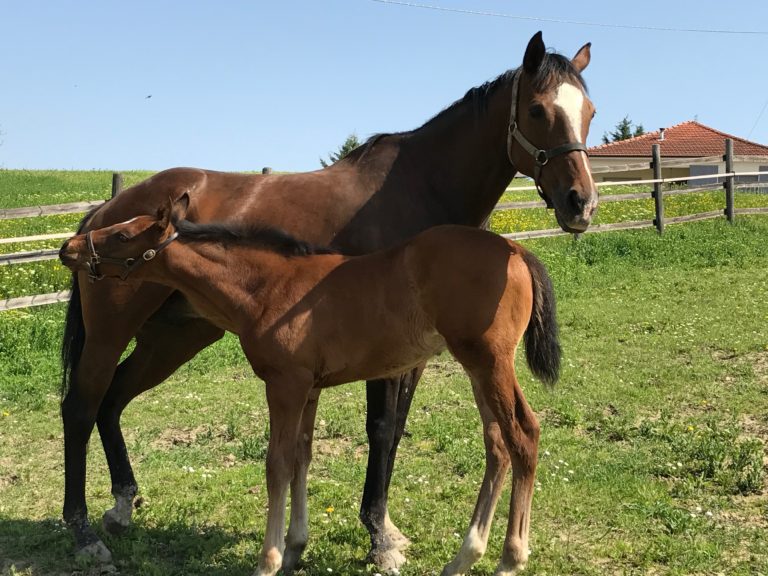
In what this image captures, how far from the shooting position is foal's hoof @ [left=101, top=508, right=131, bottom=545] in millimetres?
4230

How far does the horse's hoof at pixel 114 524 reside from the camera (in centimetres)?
423

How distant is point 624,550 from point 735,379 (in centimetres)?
342

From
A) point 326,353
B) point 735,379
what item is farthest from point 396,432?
point 735,379

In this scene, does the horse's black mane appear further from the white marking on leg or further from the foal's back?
the white marking on leg

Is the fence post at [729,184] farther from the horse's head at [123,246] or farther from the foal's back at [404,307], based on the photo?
the horse's head at [123,246]

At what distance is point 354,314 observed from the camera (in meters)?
3.47

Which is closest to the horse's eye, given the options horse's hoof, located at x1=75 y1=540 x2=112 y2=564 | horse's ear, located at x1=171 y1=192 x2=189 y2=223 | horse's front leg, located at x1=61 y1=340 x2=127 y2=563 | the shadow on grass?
horse's ear, located at x1=171 y1=192 x2=189 y2=223

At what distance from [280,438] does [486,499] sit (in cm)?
99

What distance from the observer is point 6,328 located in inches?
316

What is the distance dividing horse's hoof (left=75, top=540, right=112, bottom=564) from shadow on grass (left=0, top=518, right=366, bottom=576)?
Answer: 0.12 ft

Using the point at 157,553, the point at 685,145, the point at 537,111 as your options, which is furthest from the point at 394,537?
the point at 685,145

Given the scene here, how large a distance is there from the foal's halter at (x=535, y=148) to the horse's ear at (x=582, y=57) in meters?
0.55

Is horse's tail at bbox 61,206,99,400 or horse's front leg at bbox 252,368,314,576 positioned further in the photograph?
horse's tail at bbox 61,206,99,400

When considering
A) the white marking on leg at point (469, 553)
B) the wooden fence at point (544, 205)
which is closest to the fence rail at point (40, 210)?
the wooden fence at point (544, 205)
